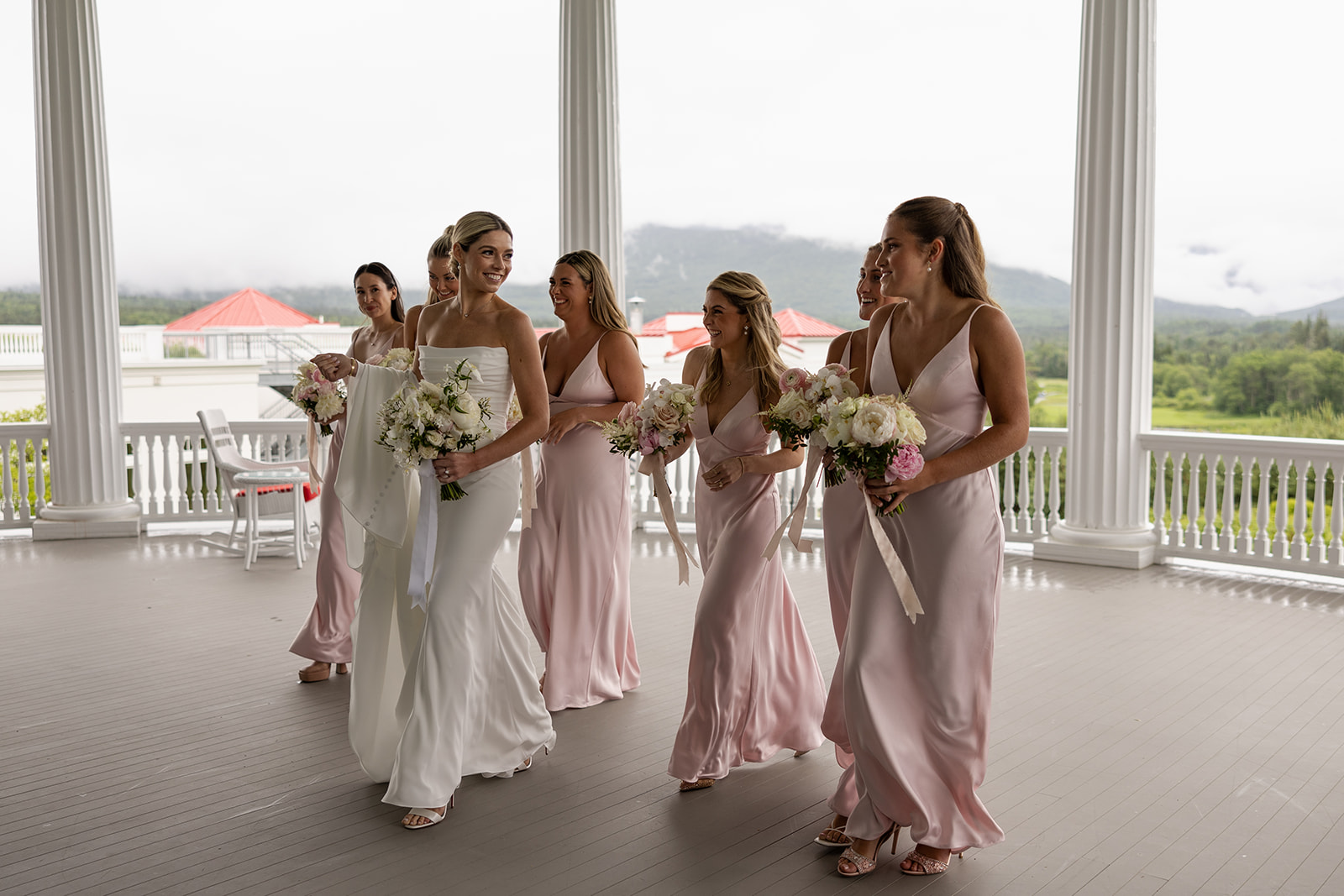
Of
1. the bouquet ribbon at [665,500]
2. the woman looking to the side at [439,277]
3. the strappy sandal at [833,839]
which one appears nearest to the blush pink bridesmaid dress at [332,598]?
the woman looking to the side at [439,277]

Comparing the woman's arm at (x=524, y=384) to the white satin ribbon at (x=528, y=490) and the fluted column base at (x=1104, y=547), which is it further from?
the fluted column base at (x=1104, y=547)

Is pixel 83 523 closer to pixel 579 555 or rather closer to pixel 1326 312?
pixel 579 555

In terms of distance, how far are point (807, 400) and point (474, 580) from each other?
1408 mm

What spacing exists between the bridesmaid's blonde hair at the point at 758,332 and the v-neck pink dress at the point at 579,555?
1296mm

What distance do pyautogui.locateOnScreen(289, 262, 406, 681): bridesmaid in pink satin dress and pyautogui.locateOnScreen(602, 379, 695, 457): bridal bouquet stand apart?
68.3 inches

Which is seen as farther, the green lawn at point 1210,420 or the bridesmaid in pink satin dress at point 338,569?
the green lawn at point 1210,420

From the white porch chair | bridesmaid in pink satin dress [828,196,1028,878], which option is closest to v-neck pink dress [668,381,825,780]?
bridesmaid in pink satin dress [828,196,1028,878]

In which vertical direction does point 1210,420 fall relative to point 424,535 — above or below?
below

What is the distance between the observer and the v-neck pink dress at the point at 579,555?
5.41m

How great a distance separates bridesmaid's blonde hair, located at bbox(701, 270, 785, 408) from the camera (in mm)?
4297

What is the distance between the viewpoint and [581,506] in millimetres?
5430

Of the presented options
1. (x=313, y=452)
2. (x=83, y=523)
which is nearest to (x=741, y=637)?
(x=313, y=452)

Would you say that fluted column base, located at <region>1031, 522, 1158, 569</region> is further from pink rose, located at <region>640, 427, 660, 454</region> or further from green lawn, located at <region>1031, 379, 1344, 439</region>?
green lawn, located at <region>1031, 379, 1344, 439</region>

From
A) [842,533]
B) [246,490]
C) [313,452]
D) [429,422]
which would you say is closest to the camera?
[429,422]
